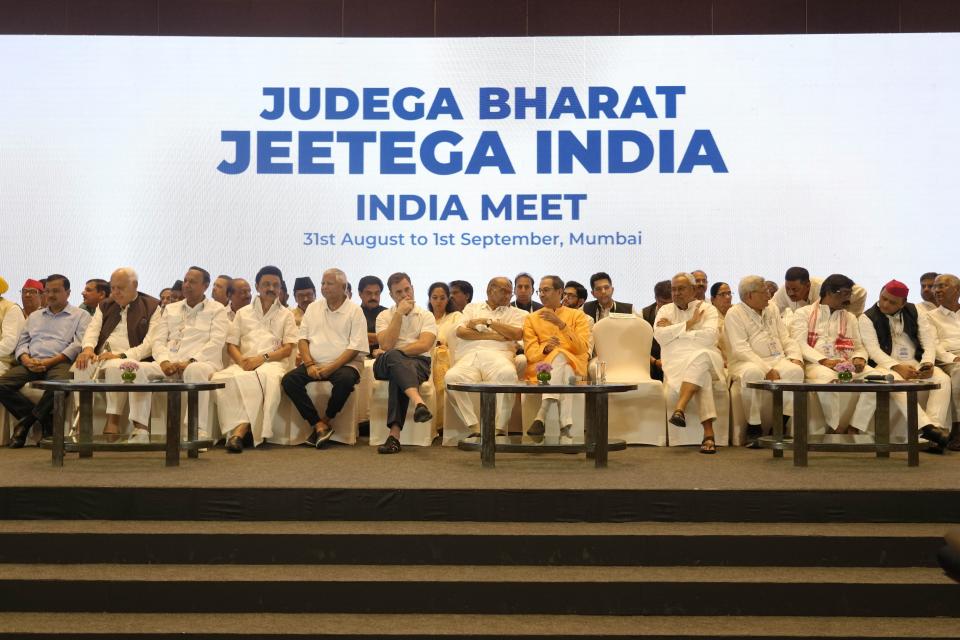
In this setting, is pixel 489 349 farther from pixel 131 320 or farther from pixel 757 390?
pixel 131 320

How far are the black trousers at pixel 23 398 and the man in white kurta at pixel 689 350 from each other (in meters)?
3.71

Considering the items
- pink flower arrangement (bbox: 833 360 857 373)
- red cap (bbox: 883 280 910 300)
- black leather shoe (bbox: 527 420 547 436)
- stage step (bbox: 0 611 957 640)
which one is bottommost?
stage step (bbox: 0 611 957 640)

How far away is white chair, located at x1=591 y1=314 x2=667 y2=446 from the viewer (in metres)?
6.33

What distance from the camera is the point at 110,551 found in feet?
13.2

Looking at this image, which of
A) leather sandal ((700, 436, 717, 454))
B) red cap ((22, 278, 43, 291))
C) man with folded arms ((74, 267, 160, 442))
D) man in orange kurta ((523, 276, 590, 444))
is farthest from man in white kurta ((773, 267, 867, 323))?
red cap ((22, 278, 43, 291))

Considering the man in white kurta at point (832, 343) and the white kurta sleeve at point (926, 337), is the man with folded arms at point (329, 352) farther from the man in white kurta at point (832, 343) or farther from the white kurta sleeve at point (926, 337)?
the white kurta sleeve at point (926, 337)

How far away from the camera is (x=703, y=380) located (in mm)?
6188

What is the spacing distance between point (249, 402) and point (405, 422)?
3.04 feet

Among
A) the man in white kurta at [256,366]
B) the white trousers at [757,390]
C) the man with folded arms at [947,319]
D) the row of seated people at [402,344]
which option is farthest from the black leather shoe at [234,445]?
the man with folded arms at [947,319]

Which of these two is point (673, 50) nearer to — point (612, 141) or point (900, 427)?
point (612, 141)

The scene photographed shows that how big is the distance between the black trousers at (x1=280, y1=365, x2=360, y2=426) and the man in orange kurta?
42.9 inches

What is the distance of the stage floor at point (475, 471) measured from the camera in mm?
4480

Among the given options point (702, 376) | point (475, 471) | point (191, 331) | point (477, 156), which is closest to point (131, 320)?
point (191, 331)

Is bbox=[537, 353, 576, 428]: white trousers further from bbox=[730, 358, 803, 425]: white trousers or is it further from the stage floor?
bbox=[730, 358, 803, 425]: white trousers
